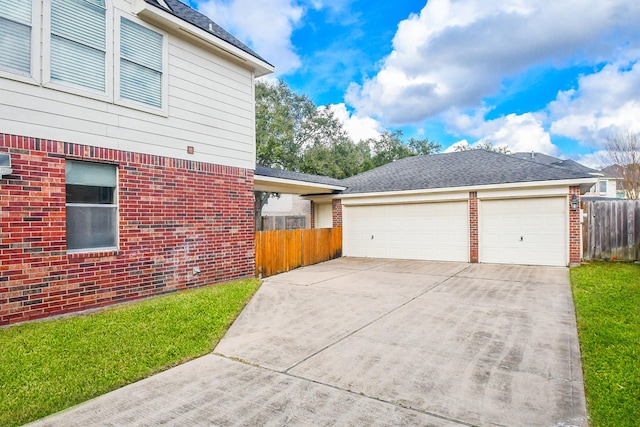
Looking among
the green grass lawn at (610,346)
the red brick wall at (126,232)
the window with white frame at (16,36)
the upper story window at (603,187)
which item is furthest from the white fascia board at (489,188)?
the upper story window at (603,187)

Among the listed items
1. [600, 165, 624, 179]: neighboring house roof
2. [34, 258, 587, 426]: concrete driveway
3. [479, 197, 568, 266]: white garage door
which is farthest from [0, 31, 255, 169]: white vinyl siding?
[600, 165, 624, 179]: neighboring house roof

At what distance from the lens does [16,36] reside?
496 cm

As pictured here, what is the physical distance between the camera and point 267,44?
16453mm

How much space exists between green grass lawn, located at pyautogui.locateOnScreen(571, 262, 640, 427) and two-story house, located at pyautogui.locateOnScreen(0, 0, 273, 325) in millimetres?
6593

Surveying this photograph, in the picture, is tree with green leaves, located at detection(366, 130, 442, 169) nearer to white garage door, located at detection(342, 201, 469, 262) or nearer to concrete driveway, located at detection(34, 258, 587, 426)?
white garage door, located at detection(342, 201, 469, 262)

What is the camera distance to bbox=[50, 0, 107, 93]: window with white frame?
17.5 ft

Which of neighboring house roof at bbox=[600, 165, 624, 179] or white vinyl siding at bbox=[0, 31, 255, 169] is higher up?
neighboring house roof at bbox=[600, 165, 624, 179]

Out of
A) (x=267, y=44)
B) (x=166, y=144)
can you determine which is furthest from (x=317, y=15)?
(x=166, y=144)

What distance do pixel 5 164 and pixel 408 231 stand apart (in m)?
11.3

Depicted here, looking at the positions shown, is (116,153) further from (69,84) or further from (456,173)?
(456,173)

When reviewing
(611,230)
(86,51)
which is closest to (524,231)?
(611,230)

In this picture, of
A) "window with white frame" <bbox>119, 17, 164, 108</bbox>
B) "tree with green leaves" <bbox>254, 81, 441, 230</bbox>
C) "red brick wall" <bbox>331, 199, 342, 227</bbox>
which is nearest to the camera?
"window with white frame" <bbox>119, 17, 164, 108</bbox>

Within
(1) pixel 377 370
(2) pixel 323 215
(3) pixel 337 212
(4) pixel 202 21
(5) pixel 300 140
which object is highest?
(5) pixel 300 140

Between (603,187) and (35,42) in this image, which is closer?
(35,42)
